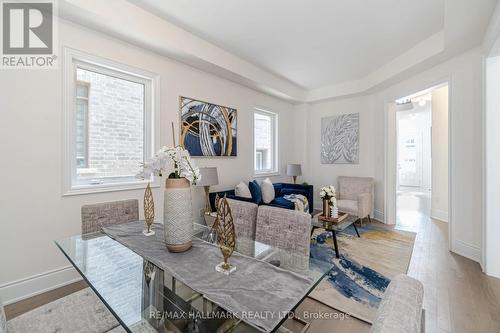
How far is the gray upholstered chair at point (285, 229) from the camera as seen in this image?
1.60 meters

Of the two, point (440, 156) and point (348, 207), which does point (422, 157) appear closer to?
point (440, 156)

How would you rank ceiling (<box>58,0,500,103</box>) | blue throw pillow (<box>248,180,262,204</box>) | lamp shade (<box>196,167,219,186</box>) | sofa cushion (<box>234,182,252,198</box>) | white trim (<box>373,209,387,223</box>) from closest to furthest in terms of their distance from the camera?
ceiling (<box>58,0,500,103</box>)
lamp shade (<box>196,167,219,186</box>)
sofa cushion (<box>234,182,252,198</box>)
blue throw pillow (<box>248,180,262,204</box>)
white trim (<box>373,209,387,223</box>)

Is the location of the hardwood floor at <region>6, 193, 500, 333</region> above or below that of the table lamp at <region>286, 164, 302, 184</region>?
below

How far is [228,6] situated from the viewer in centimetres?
A: 250

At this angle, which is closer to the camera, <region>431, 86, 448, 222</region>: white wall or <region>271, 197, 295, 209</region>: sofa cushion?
<region>271, 197, 295, 209</region>: sofa cushion

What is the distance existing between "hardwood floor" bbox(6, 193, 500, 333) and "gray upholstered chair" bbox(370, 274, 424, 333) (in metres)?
1.37

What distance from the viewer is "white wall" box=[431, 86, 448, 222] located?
4555 mm

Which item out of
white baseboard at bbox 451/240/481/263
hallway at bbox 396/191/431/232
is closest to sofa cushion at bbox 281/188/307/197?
hallway at bbox 396/191/431/232

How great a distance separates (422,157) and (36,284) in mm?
10466

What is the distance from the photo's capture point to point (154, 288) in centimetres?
120

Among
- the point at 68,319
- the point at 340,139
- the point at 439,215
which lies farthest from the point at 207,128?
the point at 439,215

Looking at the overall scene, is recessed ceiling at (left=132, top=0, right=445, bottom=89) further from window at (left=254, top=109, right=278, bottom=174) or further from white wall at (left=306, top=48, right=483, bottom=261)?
window at (left=254, top=109, right=278, bottom=174)

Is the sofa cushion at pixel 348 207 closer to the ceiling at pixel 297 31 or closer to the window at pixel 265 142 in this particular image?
the window at pixel 265 142

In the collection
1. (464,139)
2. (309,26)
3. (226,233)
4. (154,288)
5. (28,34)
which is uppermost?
(309,26)
